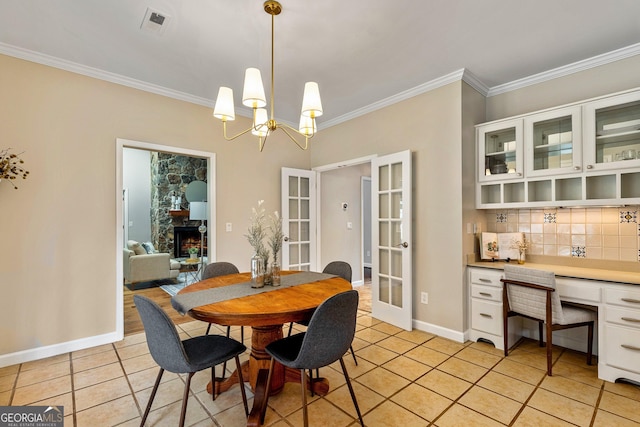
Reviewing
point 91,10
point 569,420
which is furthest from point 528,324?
point 91,10

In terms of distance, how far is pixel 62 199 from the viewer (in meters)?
2.78

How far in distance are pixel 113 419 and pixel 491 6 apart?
3661 millimetres

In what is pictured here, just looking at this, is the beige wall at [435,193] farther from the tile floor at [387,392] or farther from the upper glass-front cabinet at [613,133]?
the upper glass-front cabinet at [613,133]

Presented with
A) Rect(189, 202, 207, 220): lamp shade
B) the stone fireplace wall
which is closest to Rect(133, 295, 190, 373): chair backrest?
Rect(189, 202, 207, 220): lamp shade

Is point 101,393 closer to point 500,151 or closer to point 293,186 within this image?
point 293,186

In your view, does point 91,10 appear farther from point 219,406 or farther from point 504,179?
point 504,179

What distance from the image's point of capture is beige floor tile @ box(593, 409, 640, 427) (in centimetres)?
181

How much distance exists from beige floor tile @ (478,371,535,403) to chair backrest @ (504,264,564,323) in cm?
57

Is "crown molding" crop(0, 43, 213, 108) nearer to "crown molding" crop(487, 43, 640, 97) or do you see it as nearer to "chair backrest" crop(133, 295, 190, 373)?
"chair backrest" crop(133, 295, 190, 373)

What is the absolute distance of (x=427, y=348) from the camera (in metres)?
2.88

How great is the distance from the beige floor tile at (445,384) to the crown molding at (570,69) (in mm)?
2929

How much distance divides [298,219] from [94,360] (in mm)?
2782

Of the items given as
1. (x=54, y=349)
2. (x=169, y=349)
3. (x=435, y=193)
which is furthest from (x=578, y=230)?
(x=54, y=349)

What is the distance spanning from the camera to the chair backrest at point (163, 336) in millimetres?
1513
